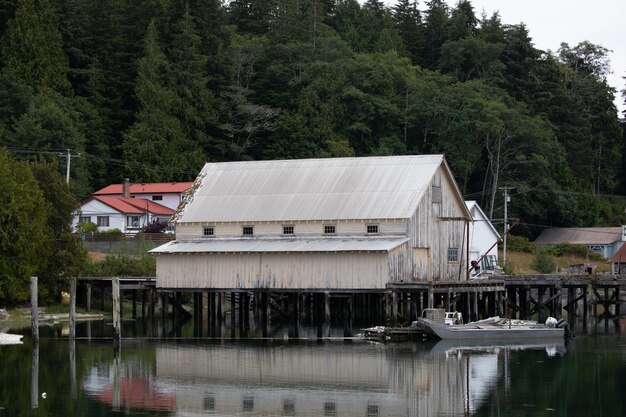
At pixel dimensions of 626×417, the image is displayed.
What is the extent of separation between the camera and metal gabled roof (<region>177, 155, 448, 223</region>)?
6419 centimetres

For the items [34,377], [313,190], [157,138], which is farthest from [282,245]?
[157,138]

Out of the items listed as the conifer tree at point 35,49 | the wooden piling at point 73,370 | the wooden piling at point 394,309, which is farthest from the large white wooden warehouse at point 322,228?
the conifer tree at point 35,49

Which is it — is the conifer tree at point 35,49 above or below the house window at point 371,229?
above

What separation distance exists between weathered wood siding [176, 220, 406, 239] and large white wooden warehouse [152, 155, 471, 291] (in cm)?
5

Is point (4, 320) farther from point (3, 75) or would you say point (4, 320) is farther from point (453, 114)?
point (453, 114)

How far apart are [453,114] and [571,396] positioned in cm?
7295

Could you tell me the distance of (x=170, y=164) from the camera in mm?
104938

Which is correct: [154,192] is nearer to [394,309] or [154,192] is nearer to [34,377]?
[394,309]

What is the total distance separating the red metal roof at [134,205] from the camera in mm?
95188

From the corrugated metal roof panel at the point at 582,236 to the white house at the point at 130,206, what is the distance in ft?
112

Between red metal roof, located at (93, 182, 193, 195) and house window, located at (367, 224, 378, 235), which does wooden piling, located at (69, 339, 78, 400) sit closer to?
house window, located at (367, 224, 378, 235)

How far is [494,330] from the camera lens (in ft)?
187

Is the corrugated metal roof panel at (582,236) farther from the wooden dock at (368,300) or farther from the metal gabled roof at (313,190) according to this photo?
the metal gabled roof at (313,190)

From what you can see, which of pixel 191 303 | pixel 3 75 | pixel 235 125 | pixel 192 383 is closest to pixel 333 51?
pixel 235 125
